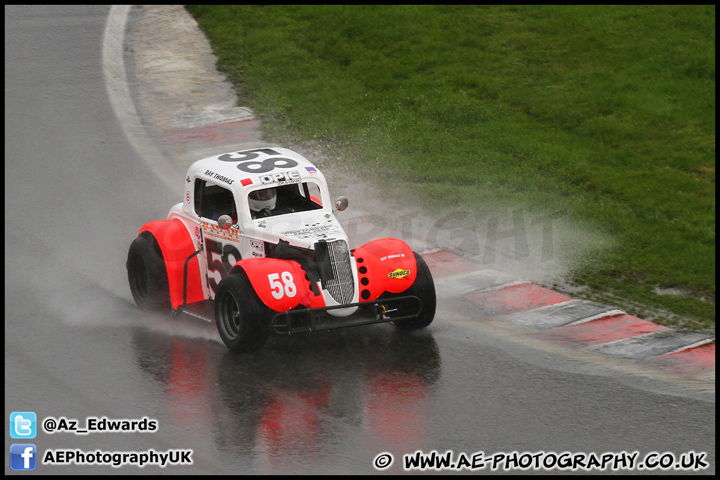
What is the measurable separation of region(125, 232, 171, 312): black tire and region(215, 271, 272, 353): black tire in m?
1.25

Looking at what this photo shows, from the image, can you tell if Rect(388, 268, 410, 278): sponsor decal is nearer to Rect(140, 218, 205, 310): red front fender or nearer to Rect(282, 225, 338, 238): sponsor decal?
Rect(282, 225, 338, 238): sponsor decal

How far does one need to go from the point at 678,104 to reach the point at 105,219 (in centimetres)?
1121

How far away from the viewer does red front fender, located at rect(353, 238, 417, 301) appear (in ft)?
34.6

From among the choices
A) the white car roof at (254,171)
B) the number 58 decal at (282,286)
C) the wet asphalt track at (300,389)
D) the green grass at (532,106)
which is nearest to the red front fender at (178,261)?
the wet asphalt track at (300,389)

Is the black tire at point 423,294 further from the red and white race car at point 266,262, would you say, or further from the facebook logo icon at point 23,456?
the facebook logo icon at point 23,456

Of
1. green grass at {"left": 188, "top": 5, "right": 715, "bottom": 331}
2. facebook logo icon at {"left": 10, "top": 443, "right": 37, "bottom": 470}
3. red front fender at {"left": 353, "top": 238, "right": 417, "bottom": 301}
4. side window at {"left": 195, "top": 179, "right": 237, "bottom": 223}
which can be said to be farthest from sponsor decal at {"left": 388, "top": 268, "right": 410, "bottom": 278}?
facebook logo icon at {"left": 10, "top": 443, "right": 37, "bottom": 470}

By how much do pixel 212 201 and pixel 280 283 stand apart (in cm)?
202

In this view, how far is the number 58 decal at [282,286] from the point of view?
9992mm

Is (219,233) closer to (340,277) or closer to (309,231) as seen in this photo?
(309,231)

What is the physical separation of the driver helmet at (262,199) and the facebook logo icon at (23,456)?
3856 mm

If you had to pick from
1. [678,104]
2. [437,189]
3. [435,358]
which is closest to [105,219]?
[437,189]

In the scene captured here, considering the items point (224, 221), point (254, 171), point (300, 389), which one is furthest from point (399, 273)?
point (254, 171)

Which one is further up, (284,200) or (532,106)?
(284,200)

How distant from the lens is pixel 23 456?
28.1 feet
